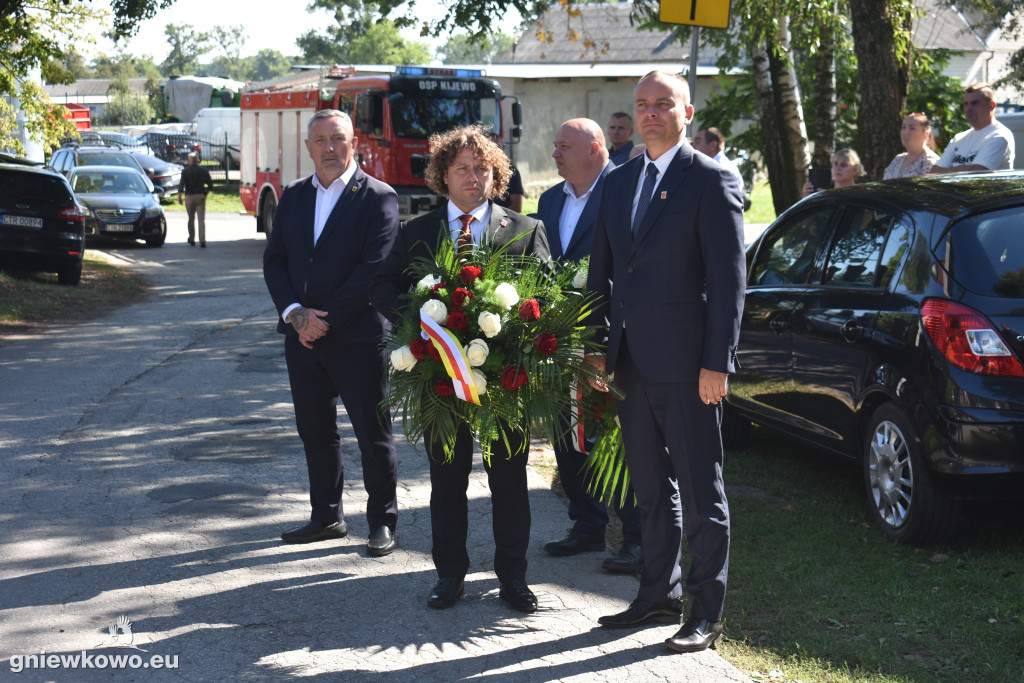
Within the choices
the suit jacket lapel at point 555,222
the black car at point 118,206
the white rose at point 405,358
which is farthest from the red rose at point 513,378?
the black car at point 118,206

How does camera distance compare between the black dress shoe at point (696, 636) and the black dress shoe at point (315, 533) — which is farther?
the black dress shoe at point (315, 533)

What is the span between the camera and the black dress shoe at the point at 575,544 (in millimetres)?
5488

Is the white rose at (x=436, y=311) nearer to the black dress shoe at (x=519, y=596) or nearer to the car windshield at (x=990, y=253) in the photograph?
the black dress shoe at (x=519, y=596)

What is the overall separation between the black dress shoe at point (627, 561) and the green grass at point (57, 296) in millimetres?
9973

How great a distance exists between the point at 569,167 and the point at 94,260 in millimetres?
17019

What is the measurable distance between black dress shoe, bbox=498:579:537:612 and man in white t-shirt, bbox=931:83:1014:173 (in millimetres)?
5362

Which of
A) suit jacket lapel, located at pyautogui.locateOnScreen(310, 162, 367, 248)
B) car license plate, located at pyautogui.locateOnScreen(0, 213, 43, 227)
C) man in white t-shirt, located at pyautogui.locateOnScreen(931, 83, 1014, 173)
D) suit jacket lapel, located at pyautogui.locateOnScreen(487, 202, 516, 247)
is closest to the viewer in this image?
suit jacket lapel, located at pyautogui.locateOnScreen(487, 202, 516, 247)

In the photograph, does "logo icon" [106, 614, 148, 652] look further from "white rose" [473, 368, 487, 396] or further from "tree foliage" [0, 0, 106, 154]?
"tree foliage" [0, 0, 106, 154]

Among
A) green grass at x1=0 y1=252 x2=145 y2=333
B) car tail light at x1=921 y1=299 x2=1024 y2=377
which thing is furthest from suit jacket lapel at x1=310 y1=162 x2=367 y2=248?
green grass at x1=0 y1=252 x2=145 y2=333

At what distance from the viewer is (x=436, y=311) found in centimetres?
434

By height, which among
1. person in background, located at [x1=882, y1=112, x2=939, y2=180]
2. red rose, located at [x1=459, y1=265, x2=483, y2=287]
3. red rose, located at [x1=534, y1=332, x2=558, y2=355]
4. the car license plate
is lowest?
the car license plate

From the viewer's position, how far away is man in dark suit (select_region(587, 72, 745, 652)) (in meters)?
4.17

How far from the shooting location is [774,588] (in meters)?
4.97

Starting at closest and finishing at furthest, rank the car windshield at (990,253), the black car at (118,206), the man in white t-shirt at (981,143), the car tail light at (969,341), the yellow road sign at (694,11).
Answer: the car tail light at (969,341) → the car windshield at (990,253) → the yellow road sign at (694,11) → the man in white t-shirt at (981,143) → the black car at (118,206)
